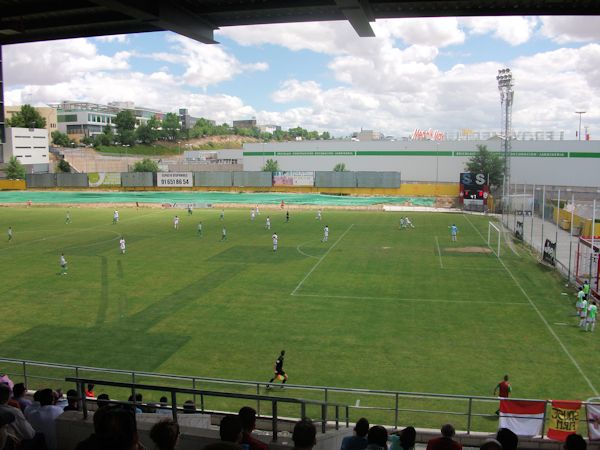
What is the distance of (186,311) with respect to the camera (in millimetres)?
23875

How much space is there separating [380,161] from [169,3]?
309 ft

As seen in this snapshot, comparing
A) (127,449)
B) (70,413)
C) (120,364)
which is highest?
(127,449)

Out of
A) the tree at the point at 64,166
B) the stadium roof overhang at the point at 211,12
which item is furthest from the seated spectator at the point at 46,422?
the tree at the point at 64,166

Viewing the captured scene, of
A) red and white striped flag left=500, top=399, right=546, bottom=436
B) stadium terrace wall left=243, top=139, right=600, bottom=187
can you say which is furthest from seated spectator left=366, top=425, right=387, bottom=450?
stadium terrace wall left=243, top=139, right=600, bottom=187

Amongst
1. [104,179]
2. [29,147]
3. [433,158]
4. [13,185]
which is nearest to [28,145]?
[29,147]

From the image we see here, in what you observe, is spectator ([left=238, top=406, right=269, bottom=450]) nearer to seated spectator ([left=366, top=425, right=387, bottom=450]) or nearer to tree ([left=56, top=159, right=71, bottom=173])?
seated spectator ([left=366, top=425, right=387, bottom=450])

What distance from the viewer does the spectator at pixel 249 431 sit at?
5.11 m

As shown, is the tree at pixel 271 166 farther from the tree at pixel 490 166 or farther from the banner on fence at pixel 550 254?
the banner on fence at pixel 550 254

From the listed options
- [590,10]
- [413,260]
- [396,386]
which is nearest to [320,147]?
[413,260]

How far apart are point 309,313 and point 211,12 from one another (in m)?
16.8

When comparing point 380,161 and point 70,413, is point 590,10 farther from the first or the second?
point 380,161

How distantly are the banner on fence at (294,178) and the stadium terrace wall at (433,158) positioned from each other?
14.6m

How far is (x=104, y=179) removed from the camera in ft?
326

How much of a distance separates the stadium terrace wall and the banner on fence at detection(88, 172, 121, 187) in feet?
89.6
